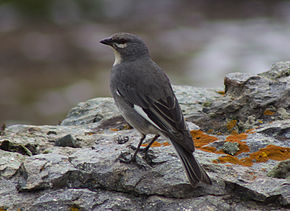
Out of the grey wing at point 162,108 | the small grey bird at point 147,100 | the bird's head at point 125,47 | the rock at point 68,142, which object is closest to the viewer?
the small grey bird at point 147,100

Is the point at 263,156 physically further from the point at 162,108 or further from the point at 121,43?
the point at 121,43

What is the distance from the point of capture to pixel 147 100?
628cm

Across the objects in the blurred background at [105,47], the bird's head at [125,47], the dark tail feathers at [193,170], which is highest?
the bird's head at [125,47]

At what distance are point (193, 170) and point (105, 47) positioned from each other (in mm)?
20215

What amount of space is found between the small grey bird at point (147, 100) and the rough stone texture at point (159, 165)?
0.97ft

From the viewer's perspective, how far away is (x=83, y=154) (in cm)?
621

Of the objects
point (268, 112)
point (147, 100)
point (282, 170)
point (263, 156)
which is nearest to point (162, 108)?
point (147, 100)

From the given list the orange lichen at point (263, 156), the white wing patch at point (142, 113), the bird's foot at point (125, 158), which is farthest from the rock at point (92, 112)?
the orange lichen at point (263, 156)

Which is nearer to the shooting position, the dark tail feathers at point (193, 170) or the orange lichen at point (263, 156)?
the dark tail feathers at point (193, 170)

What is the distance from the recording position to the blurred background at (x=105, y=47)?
1925cm

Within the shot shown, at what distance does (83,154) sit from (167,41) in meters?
21.1

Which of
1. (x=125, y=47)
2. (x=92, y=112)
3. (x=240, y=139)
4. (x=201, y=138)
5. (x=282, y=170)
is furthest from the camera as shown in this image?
(x=92, y=112)

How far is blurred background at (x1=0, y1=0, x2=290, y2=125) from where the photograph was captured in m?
19.2

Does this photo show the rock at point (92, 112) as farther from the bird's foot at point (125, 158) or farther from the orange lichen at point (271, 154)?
the orange lichen at point (271, 154)
